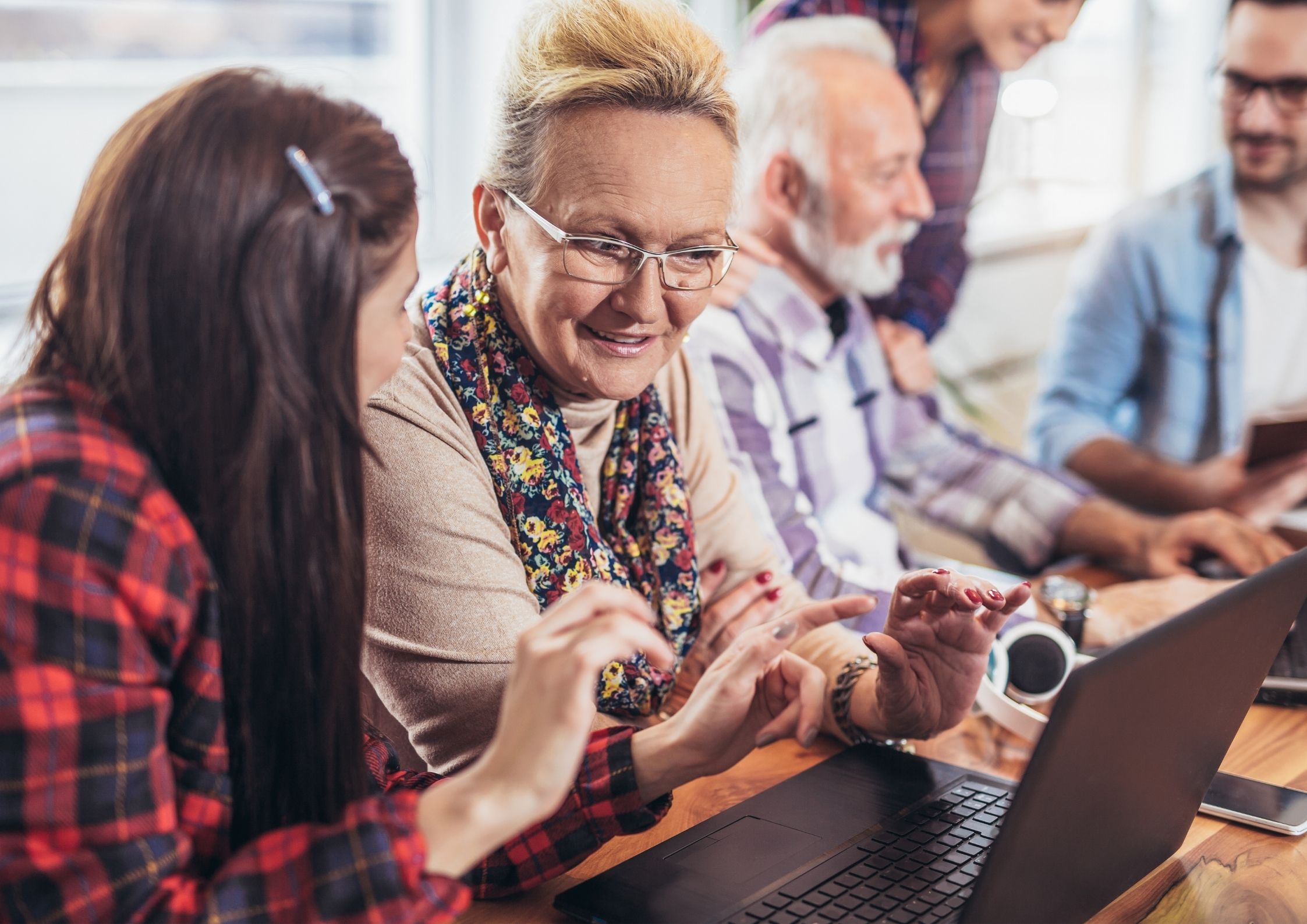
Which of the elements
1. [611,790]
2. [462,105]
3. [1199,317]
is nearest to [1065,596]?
[611,790]

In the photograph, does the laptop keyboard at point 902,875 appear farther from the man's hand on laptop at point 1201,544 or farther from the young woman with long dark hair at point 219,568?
the man's hand on laptop at point 1201,544

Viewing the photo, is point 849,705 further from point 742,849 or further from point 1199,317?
point 1199,317

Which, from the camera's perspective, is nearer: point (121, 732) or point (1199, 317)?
point (121, 732)

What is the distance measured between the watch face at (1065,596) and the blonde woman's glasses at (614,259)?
71 centimetres

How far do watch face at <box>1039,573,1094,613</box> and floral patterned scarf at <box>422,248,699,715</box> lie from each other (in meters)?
0.51

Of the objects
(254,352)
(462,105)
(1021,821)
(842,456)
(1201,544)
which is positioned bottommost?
(1201,544)

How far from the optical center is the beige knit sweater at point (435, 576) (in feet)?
3.62

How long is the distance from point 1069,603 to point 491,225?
0.86 meters

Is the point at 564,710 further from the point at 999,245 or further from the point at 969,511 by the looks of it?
the point at 999,245

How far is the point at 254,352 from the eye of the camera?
Answer: 2.50ft

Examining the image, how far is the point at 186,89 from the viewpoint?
0.80 meters

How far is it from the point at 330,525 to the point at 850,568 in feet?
3.48

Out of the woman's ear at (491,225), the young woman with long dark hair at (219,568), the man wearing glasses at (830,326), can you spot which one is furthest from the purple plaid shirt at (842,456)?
the young woman with long dark hair at (219,568)

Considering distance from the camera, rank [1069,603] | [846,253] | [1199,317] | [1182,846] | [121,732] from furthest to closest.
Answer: [1199,317] → [846,253] → [1069,603] → [1182,846] → [121,732]
